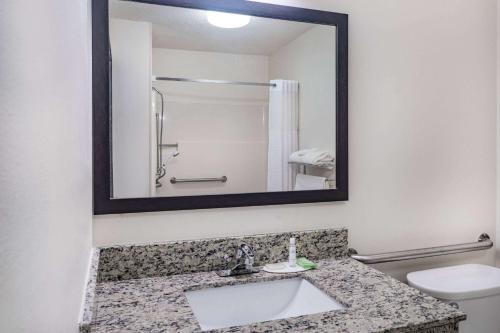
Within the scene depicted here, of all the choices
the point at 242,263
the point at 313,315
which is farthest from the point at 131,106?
the point at 313,315

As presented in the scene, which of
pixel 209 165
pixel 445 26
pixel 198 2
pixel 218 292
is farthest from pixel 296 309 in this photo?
pixel 445 26

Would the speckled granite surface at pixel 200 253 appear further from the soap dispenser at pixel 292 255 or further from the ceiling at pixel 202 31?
the ceiling at pixel 202 31

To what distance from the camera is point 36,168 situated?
401 mm

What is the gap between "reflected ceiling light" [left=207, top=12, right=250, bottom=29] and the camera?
1.35m

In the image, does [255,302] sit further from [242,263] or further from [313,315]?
[313,315]

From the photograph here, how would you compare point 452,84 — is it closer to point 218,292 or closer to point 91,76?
point 218,292

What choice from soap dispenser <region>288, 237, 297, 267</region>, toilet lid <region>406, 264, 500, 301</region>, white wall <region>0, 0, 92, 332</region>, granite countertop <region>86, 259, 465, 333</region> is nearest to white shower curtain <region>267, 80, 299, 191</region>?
soap dispenser <region>288, 237, 297, 267</region>

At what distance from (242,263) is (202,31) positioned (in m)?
0.86

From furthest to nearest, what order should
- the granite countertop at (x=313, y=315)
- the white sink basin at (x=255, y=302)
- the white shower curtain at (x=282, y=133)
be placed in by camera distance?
the white shower curtain at (x=282, y=133)
the white sink basin at (x=255, y=302)
the granite countertop at (x=313, y=315)

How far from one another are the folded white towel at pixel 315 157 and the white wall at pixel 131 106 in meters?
0.57

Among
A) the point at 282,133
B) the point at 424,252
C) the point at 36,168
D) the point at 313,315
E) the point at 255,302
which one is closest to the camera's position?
the point at 36,168

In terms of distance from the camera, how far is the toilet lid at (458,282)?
1337 mm

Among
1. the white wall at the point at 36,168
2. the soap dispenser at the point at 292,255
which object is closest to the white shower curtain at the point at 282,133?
the soap dispenser at the point at 292,255

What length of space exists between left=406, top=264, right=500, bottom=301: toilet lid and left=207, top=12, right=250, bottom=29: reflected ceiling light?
1203 mm
